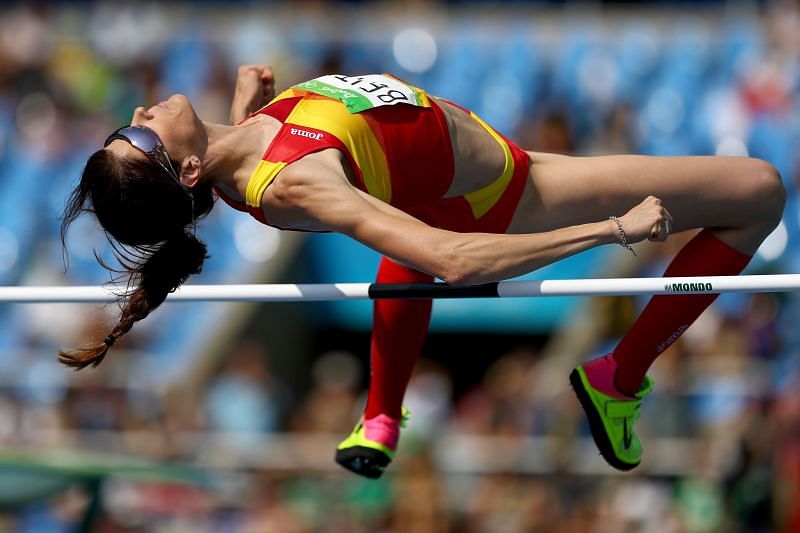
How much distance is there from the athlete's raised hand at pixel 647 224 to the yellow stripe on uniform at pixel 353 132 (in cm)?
89

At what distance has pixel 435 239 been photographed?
4.37 m

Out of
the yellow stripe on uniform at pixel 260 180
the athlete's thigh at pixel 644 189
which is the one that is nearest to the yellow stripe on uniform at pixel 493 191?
the athlete's thigh at pixel 644 189

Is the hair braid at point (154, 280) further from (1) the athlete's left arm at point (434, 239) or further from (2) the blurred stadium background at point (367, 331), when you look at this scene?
(1) the athlete's left arm at point (434, 239)

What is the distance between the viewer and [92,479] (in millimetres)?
7047

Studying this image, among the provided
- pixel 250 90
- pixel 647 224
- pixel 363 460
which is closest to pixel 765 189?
pixel 647 224

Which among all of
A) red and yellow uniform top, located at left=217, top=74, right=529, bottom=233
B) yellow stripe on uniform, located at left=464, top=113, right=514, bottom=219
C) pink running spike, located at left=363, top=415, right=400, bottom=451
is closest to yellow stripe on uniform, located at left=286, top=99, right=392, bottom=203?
red and yellow uniform top, located at left=217, top=74, right=529, bottom=233

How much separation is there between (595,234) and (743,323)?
4.83 meters

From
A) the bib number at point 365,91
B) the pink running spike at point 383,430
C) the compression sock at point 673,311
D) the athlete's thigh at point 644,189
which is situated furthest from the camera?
Answer: the pink running spike at point 383,430

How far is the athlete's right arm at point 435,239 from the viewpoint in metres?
4.36

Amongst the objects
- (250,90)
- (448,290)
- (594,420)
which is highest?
(250,90)

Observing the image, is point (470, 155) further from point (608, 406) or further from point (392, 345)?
point (608, 406)

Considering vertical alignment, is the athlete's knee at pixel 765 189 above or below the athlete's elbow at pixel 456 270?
above

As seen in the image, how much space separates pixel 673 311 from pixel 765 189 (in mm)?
617

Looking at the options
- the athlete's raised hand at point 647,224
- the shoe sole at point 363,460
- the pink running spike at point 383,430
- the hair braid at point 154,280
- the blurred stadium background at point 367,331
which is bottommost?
the blurred stadium background at point 367,331
